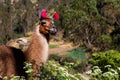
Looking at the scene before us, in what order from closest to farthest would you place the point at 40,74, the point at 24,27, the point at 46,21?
the point at 40,74
the point at 46,21
the point at 24,27

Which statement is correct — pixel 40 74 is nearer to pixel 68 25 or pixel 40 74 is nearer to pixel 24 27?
pixel 68 25

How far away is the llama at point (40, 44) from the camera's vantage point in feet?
23.8

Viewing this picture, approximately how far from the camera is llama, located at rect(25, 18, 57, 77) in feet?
23.8

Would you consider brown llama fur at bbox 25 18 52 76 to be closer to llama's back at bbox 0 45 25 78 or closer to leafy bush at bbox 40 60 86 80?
llama's back at bbox 0 45 25 78

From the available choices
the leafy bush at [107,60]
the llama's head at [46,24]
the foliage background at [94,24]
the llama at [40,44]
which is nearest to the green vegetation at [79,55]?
A: the foliage background at [94,24]

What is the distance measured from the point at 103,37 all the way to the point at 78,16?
234 centimetres

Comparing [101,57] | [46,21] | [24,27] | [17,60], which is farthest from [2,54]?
[24,27]

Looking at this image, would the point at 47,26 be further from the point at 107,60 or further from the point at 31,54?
the point at 107,60

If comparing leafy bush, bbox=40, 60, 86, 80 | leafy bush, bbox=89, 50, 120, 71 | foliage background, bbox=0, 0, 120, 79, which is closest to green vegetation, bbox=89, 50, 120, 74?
leafy bush, bbox=89, 50, 120, 71

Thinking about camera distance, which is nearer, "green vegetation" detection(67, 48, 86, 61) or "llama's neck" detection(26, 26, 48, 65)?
"llama's neck" detection(26, 26, 48, 65)

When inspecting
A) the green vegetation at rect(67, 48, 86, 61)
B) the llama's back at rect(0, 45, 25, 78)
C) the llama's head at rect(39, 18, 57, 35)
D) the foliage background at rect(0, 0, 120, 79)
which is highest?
the llama's head at rect(39, 18, 57, 35)

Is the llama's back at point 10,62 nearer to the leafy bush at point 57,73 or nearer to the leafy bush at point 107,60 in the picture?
the leafy bush at point 57,73

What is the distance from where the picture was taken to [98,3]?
3059 centimetres

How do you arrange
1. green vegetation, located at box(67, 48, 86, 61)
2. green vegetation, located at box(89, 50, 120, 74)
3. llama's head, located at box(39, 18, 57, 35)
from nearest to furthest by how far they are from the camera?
llama's head, located at box(39, 18, 57, 35)
green vegetation, located at box(89, 50, 120, 74)
green vegetation, located at box(67, 48, 86, 61)
